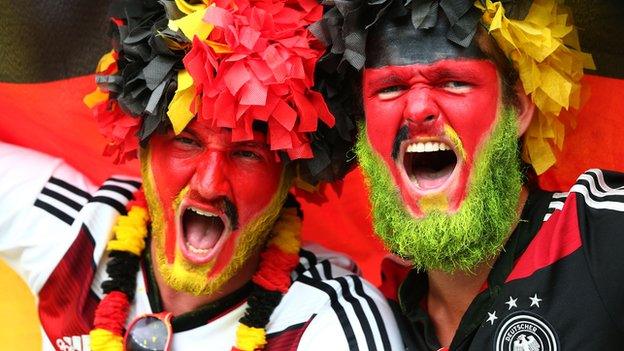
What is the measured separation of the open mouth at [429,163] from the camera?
10.3 feet

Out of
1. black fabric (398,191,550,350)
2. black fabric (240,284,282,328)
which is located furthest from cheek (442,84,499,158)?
black fabric (240,284,282,328)

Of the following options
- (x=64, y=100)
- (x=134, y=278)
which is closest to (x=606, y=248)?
(x=134, y=278)

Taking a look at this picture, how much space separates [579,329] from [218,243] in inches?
51.6

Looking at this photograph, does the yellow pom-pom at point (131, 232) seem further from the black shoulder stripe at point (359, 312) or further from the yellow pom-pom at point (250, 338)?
the black shoulder stripe at point (359, 312)

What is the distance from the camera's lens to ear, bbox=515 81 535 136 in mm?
3240

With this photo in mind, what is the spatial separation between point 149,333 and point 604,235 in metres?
1.61

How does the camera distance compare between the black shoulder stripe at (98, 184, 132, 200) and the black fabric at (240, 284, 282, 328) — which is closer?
the black fabric at (240, 284, 282, 328)

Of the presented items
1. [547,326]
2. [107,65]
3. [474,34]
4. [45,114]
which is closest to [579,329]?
[547,326]

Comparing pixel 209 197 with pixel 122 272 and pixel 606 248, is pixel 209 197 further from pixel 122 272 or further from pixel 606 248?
pixel 606 248

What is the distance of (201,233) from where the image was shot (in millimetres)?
3588

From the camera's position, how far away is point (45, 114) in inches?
165

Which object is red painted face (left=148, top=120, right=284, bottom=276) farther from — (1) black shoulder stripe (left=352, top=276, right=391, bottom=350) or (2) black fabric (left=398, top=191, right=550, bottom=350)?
(2) black fabric (left=398, top=191, right=550, bottom=350)

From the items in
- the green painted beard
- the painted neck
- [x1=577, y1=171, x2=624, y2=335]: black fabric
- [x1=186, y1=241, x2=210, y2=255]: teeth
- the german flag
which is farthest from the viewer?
the german flag

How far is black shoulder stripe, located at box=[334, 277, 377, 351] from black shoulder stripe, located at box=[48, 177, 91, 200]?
1.12 meters
